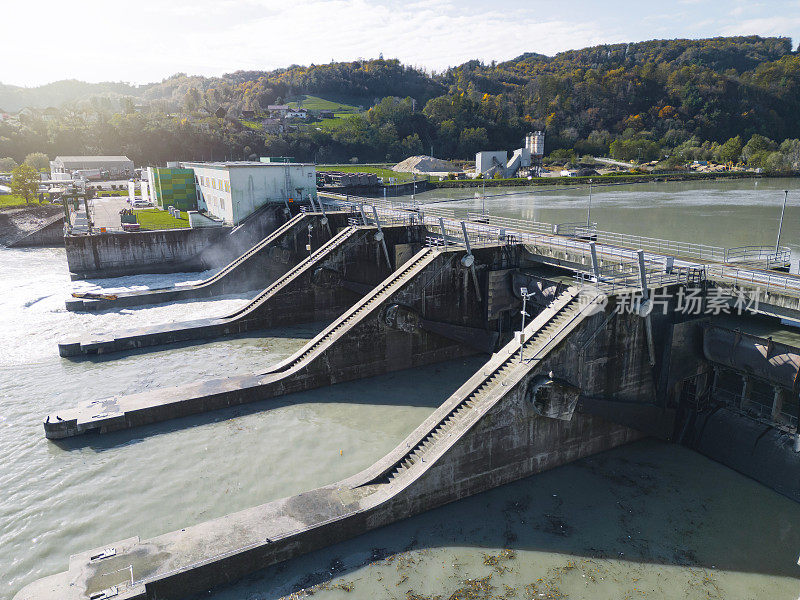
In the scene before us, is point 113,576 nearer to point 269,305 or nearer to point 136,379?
point 136,379

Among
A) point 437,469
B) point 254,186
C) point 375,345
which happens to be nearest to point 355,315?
point 375,345

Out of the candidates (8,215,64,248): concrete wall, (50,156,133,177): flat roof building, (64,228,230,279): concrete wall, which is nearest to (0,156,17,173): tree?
(50,156,133,177): flat roof building

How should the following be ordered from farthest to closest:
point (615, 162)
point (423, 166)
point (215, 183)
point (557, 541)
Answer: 1. point (615, 162)
2. point (423, 166)
3. point (215, 183)
4. point (557, 541)

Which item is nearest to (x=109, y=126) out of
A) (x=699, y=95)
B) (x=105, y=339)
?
(x=105, y=339)

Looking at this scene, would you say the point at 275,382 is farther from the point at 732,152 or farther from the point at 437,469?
the point at 732,152

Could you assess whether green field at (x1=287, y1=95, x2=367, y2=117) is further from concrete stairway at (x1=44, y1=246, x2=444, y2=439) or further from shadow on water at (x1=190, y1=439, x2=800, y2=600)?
shadow on water at (x1=190, y1=439, x2=800, y2=600)

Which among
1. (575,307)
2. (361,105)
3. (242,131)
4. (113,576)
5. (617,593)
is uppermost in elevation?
(361,105)
